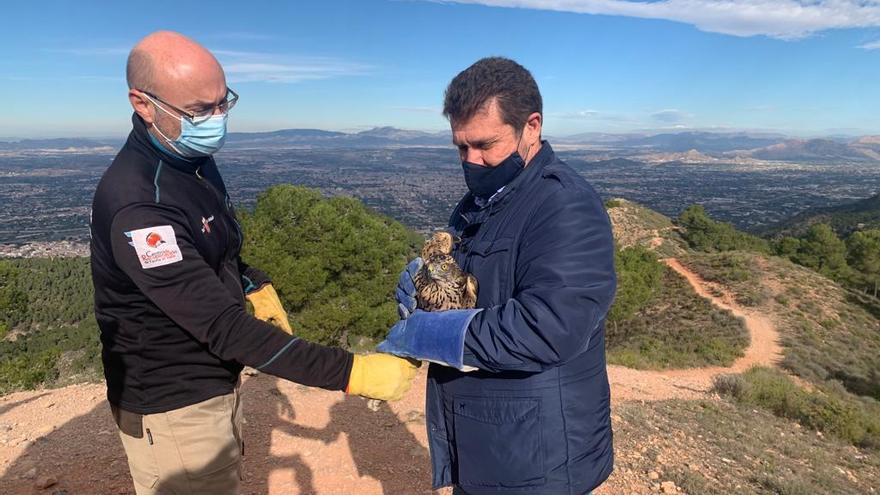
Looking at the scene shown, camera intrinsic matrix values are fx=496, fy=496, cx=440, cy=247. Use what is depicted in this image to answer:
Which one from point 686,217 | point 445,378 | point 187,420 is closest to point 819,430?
point 445,378

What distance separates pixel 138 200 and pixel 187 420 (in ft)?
3.14

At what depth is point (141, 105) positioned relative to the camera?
1.89m

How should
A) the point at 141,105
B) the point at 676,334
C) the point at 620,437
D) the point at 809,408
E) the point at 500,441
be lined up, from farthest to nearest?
the point at 676,334 → the point at 809,408 → the point at 620,437 → the point at 141,105 → the point at 500,441

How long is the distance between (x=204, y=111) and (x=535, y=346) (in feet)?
5.18

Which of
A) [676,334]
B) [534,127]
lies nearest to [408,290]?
[534,127]

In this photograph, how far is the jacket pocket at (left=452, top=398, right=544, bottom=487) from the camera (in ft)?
Answer: 5.69

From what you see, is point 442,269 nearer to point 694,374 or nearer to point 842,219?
point 694,374

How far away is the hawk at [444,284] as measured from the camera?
180 cm

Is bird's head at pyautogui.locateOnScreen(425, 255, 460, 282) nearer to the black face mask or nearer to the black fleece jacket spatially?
the black face mask

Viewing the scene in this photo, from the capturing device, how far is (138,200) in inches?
67.6

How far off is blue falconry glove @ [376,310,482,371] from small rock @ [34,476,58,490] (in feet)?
14.9

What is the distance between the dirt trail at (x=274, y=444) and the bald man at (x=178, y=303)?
9.35 feet

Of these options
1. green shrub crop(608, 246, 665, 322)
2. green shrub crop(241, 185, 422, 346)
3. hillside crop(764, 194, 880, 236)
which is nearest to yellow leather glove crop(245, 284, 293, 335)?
green shrub crop(241, 185, 422, 346)

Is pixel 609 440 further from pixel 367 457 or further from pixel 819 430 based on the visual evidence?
pixel 819 430
